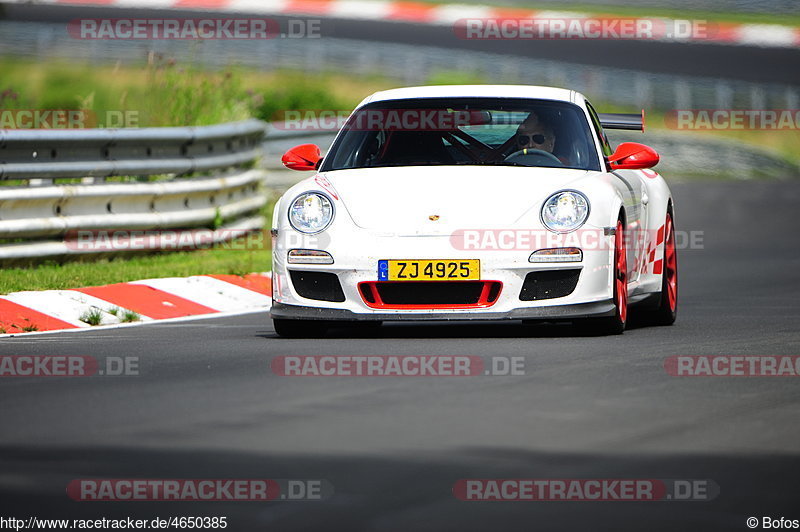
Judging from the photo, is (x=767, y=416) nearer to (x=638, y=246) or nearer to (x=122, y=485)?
(x=122, y=485)

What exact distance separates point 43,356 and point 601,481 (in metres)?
4.07

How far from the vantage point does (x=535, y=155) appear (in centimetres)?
1030

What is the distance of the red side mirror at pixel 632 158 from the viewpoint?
33.6 ft

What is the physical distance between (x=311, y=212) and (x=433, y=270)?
31.6 inches

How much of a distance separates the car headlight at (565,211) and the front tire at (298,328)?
1.36m

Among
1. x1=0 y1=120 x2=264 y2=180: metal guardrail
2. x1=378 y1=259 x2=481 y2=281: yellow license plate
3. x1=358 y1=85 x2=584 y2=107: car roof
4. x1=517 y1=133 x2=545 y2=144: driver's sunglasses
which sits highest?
→ x1=358 y1=85 x2=584 y2=107: car roof

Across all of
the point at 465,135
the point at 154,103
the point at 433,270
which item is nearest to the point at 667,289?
the point at 465,135

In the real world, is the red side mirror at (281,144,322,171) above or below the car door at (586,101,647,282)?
above

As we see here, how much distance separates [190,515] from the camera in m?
5.15

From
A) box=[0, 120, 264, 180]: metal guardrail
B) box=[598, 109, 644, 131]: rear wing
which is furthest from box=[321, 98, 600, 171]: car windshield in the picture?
box=[0, 120, 264, 180]: metal guardrail

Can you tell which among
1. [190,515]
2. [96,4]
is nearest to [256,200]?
[190,515]

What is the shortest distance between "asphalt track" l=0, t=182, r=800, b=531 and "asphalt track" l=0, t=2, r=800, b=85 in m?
28.9

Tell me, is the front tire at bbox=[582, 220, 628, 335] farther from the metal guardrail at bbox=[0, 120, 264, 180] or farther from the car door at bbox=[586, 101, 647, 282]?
the metal guardrail at bbox=[0, 120, 264, 180]

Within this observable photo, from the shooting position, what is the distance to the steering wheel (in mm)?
10242
